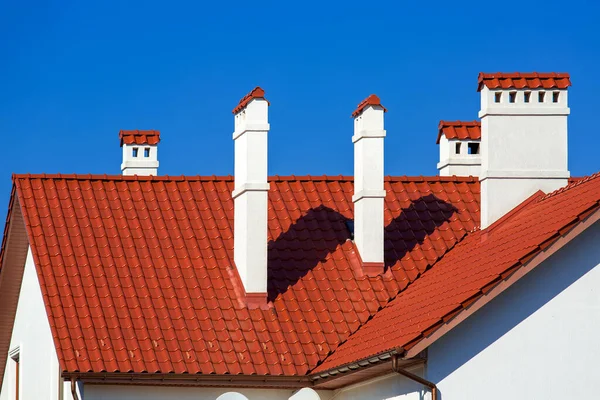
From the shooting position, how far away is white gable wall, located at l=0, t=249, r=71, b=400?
Result: 2284 cm

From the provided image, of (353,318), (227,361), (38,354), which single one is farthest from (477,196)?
(38,354)

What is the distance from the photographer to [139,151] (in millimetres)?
29141

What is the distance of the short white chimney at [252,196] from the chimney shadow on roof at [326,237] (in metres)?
0.47

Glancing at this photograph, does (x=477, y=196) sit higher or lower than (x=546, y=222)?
higher

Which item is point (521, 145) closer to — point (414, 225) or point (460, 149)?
point (414, 225)

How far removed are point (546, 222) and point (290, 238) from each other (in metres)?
6.07

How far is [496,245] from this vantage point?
20422 mm

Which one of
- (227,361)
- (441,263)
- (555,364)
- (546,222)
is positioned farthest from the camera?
(441,263)

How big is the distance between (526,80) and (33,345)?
906 centimetres

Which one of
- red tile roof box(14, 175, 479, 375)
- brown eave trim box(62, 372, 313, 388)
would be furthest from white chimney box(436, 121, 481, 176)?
brown eave trim box(62, 372, 313, 388)

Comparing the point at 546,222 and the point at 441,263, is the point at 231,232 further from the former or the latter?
the point at 546,222

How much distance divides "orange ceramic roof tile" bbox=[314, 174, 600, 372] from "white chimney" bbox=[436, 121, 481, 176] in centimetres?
437

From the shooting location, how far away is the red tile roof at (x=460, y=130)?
27.9m

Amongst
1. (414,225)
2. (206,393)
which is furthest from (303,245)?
(206,393)
